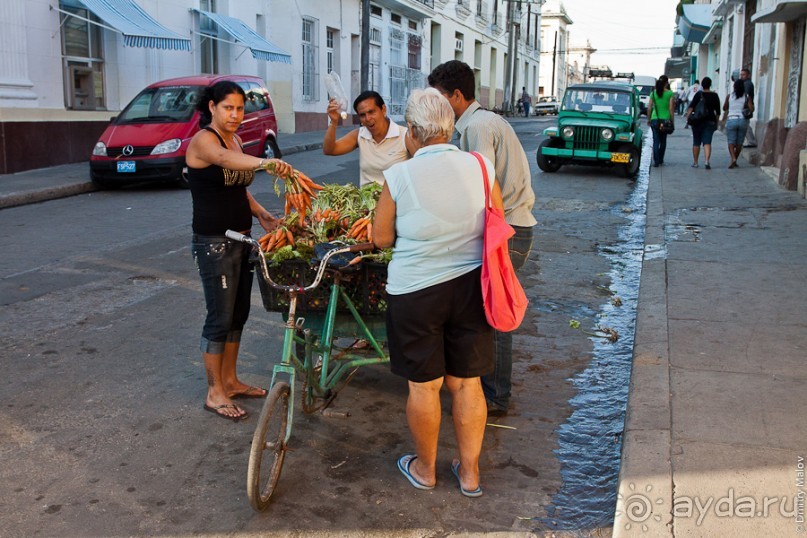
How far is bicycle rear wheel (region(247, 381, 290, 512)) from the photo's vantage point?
3459 mm

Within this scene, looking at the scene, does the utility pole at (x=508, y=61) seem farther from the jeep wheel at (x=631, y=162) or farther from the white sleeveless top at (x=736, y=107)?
the white sleeveless top at (x=736, y=107)

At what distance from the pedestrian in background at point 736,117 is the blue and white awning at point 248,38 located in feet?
42.0

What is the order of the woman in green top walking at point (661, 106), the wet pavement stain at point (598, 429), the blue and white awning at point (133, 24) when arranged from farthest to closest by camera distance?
the blue and white awning at point (133, 24) → the woman in green top walking at point (661, 106) → the wet pavement stain at point (598, 429)

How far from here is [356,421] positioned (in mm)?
4621

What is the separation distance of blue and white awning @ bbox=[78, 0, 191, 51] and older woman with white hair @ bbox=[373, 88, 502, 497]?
49.9 feet

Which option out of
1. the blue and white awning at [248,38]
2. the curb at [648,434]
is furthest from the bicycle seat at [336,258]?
the blue and white awning at [248,38]

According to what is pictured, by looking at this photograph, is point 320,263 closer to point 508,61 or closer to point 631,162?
point 631,162

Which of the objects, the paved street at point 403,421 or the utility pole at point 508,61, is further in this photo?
the utility pole at point 508,61

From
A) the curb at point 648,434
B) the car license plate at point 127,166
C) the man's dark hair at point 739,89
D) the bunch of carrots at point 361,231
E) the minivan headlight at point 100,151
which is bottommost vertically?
the curb at point 648,434

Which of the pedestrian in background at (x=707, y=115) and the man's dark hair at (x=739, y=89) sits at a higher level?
the man's dark hair at (x=739, y=89)

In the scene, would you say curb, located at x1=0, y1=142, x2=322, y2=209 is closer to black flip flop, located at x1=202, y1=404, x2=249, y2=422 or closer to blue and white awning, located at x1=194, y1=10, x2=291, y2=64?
blue and white awning, located at x1=194, y1=10, x2=291, y2=64

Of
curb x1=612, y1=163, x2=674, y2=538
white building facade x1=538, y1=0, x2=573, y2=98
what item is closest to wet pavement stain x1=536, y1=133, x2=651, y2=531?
curb x1=612, y1=163, x2=674, y2=538

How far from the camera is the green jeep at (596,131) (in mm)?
16391

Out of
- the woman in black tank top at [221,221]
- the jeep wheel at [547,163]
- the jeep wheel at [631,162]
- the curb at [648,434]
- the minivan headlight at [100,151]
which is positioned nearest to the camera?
the curb at [648,434]
